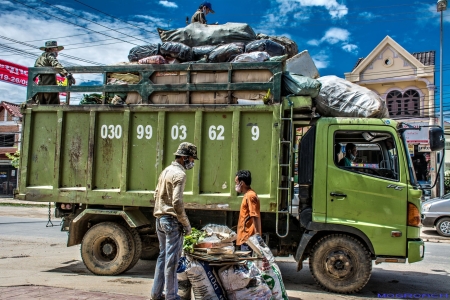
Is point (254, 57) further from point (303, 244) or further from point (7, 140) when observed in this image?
point (7, 140)

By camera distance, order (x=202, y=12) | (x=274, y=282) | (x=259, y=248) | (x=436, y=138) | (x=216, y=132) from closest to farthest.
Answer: (x=274, y=282)
(x=259, y=248)
(x=436, y=138)
(x=216, y=132)
(x=202, y=12)

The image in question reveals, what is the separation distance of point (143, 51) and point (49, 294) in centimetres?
403

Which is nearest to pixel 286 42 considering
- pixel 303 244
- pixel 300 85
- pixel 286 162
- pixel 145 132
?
pixel 300 85

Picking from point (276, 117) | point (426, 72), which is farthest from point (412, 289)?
point (426, 72)

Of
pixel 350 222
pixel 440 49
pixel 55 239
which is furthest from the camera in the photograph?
pixel 440 49

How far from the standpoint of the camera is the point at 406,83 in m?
21.6

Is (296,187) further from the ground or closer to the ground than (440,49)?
closer to the ground

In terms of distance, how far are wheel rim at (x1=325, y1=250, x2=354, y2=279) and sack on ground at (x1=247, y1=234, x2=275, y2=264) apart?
119 centimetres

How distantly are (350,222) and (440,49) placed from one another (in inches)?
598

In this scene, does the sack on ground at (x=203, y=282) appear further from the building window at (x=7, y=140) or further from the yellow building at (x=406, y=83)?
the building window at (x=7, y=140)

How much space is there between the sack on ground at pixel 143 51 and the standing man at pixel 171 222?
2818 mm

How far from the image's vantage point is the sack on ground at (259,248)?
14.4 ft

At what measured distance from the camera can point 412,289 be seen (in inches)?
227

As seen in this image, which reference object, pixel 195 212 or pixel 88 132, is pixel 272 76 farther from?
pixel 88 132
